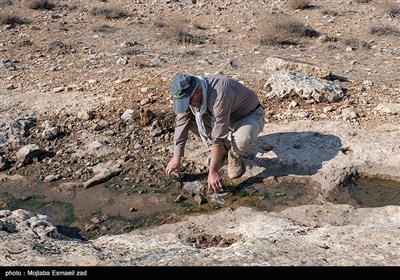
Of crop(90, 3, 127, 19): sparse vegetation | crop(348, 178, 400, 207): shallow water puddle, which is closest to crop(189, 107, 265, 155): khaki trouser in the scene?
crop(348, 178, 400, 207): shallow water puddle

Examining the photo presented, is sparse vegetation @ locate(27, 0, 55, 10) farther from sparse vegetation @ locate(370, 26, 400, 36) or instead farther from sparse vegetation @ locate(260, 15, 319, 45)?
sparse vegetation @ locate(370, 26, 400, 36)

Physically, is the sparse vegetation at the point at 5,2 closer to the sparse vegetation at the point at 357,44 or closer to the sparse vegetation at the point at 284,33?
the sparse vegetation at the point at 284,33

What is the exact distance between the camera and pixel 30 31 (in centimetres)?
961

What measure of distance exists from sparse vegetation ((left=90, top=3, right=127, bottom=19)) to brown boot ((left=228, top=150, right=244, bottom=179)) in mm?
6487

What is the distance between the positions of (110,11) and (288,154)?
6650 mm

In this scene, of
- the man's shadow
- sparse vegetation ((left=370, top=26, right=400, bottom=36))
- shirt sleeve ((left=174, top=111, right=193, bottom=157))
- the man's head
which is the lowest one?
the man's shadow

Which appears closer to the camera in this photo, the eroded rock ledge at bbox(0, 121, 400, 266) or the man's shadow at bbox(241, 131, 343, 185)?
the eroded rock ledge at bbox(0, 121, 400, 266)

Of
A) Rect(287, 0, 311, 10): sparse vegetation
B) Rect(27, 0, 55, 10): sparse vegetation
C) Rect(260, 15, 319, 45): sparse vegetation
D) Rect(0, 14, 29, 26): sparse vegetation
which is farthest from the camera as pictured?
Rect(287, 0, 311, 10): sparse vegetation

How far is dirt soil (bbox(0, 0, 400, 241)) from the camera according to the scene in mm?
4934

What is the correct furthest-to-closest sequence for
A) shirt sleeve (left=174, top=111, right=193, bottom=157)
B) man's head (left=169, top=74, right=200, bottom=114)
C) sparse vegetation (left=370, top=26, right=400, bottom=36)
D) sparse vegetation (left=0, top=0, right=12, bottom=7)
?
sparse vegetation (left=0, top=0, right=12, bottom=7) → sparse vegetation (left=370, top=26, right=400, bottom=36) → shirt sleeve (left=174, top=111, right=193, bottom=157) → man's head (left=169, top=74, right=200, bottom=114)

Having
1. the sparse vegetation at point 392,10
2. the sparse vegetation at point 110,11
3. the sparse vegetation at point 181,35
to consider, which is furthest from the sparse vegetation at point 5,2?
the sparse vegetation at point 392,10

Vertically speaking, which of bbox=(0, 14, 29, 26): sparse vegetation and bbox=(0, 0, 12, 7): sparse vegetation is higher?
bbox=(0, 0, 12, 7): sparse vegetation

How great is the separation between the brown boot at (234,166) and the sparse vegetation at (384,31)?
5656 millimetres

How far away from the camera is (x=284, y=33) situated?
896 centimetres
